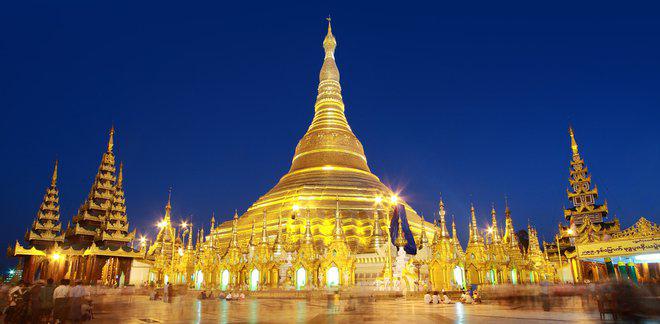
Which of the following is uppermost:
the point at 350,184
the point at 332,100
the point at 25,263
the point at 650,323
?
the point at 332,100

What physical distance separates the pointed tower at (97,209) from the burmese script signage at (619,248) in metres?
39.1

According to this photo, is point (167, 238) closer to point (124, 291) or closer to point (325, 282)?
point (124, 291)

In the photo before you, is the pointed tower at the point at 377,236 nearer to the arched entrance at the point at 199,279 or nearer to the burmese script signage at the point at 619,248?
the burmese script signage at the point at 619,248

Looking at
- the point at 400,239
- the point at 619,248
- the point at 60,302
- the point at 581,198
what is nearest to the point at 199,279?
the point at 400,239

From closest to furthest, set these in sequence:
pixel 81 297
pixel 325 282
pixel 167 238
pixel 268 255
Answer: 1. pixel 81 297
2. pixel 325 282
3. pixel 268 255
4. pixel 167 238

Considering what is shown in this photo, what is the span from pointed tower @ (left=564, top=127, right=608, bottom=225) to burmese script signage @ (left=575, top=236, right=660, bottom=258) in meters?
16.1

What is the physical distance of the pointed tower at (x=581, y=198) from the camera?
4197 centimetres

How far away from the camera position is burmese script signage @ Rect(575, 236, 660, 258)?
2491 cm

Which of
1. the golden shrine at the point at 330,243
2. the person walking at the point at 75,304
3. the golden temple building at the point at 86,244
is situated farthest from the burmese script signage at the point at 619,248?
the golden temple building at the point at 86,244

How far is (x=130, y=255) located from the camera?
40.3 m

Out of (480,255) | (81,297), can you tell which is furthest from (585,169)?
(81,297)

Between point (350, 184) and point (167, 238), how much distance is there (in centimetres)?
2091

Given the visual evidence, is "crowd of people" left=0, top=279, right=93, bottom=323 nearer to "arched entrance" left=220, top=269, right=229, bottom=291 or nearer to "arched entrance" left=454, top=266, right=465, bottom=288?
"arched entrance" left=454, top=266, right=465, bottom=288

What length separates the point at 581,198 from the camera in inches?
1697
